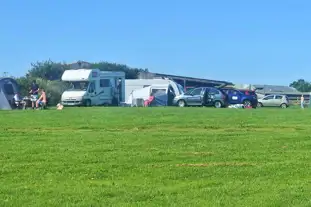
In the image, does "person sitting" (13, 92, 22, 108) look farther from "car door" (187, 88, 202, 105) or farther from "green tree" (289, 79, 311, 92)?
"green tree" (289, 79, 311, 92)

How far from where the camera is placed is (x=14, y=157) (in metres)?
11.7

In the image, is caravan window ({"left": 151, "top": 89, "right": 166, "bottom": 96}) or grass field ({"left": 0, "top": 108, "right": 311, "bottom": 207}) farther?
caravan window ({"left": 151, "top": 89, "right": 166, "bottom": 96})

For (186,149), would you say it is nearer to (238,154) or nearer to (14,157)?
(238,154)

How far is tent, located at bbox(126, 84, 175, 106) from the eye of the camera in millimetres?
48281

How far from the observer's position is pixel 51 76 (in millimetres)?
86000

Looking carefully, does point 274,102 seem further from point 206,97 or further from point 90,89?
point 90,89

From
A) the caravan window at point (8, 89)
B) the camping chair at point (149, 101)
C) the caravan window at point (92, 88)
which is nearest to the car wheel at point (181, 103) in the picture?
the camping chair at point (149, 101)

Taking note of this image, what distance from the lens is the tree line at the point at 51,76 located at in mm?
52594

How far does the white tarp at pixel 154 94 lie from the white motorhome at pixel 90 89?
2035 mm

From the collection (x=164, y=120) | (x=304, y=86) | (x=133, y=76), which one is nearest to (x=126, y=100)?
(x=164, y=120)

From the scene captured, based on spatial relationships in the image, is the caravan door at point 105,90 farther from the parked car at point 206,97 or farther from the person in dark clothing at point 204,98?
the person in dark clothing at point 204,98

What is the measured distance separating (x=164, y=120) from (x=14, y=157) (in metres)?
11.1

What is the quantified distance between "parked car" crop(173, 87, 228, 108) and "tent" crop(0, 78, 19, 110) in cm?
1190

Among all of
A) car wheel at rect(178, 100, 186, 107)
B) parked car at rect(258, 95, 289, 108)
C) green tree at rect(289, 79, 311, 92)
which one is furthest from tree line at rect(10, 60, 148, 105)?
green tree at rect(289, 79, 311, 92)
